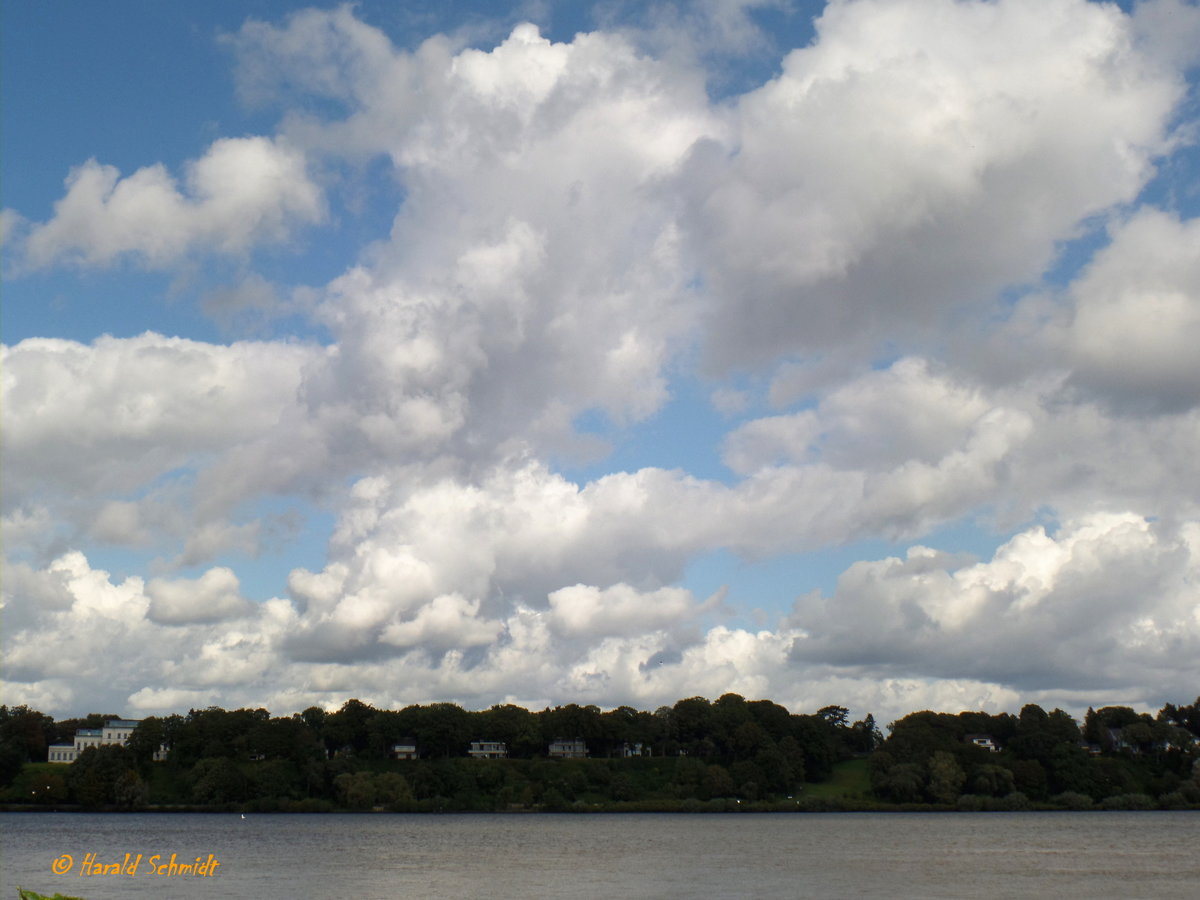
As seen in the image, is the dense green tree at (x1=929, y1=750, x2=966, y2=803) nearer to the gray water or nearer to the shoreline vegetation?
the shoreline vegetation

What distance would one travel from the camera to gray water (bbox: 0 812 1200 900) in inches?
2906

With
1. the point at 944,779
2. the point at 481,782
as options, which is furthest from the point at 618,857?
the point at 944,779

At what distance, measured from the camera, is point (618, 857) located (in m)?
99.6

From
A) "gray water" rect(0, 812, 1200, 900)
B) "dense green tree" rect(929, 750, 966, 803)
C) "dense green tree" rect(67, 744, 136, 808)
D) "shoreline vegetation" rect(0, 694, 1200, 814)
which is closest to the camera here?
"gray water" rect(0, 812, 1200, 900)

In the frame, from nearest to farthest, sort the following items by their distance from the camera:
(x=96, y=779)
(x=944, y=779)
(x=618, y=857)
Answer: (x=618, y=857) → (x=96, y=779) → (x=944, y=779)

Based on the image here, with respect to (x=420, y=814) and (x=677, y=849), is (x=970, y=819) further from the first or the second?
(x=420, y=814)

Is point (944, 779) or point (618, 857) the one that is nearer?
point (618, 857)

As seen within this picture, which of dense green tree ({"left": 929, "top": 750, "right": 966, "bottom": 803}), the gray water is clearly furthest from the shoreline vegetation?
the gray water

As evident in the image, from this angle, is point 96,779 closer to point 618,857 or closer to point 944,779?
point 618,857

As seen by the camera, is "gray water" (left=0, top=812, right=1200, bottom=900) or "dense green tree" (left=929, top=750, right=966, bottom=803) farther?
"dense green tree" (left=929, top=750, right=966, bottom=803)

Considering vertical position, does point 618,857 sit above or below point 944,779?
above

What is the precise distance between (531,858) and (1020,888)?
4419 cm

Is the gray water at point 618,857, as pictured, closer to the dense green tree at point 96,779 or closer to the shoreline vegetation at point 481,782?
the dense green tree at point 96,779

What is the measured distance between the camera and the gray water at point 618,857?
73.8 m
